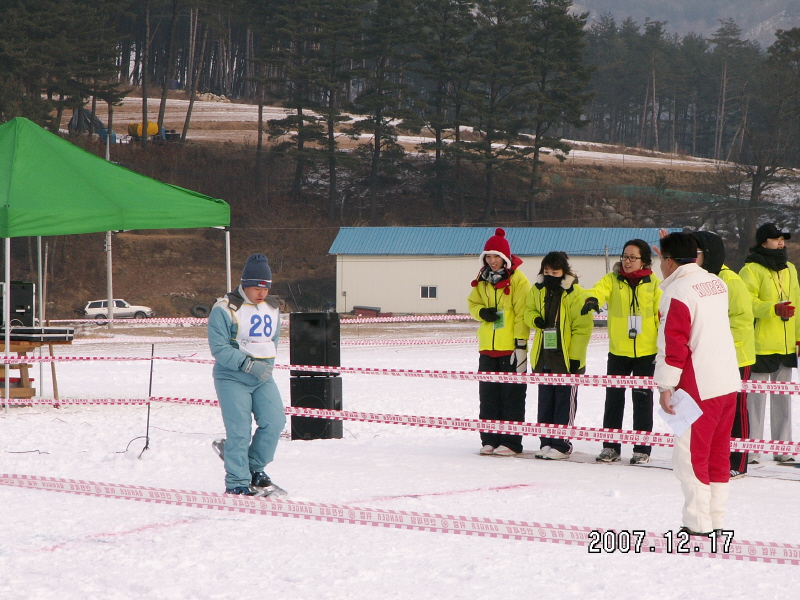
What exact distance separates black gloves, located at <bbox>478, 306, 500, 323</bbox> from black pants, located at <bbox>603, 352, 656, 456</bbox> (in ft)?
3.46

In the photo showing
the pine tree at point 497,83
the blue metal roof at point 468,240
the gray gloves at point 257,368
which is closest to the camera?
the gray gloves at point 257,368

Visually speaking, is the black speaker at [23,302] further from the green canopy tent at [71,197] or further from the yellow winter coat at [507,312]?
the yellow winter coat at [507,312]

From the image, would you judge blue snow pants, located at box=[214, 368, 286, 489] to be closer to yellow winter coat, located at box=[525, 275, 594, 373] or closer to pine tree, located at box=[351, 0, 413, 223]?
yellow winter coat, located at box=[525, 275, 594, 373]

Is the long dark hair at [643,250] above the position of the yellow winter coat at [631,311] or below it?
above

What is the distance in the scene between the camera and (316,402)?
28.5 feet

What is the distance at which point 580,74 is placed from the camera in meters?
56.8

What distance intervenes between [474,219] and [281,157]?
1354 cm

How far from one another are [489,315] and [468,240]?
135ft

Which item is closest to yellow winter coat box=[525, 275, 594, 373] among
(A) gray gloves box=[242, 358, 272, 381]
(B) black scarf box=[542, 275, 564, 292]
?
(B) black scarf box=[542, 275, 564, 292]

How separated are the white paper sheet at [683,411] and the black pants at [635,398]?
2.66 metres

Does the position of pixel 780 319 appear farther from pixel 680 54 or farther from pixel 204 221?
pixel 680 54

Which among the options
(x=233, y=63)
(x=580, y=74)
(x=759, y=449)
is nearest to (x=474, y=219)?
(x=580, y=74)

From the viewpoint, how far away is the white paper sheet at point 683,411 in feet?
15.2
